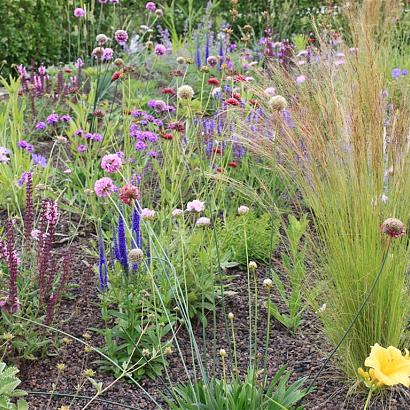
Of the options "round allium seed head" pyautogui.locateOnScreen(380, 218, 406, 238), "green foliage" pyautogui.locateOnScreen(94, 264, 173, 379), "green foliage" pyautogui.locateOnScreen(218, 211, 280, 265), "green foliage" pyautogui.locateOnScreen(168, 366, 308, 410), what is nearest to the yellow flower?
"round allium seed head" pyautogui.locateOnScreen(380, 218, 406, 238)

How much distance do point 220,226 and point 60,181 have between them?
1113mm

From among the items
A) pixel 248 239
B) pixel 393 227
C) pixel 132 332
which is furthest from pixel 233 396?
pixel 248 239

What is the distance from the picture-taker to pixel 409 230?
2.93m

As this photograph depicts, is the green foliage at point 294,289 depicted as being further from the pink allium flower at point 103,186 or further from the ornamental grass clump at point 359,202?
the pink allium flower at point 103,186

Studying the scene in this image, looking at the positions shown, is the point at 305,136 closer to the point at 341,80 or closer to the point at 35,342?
the point at 341,80

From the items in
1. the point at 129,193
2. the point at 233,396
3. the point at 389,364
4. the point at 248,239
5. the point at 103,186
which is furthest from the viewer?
the point at 248,239

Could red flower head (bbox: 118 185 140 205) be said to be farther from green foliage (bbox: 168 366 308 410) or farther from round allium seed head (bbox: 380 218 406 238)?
round allium seed head (bbox: 380 218 406 238)

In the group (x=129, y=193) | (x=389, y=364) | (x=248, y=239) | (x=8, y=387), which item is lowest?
(x=248, y=239)

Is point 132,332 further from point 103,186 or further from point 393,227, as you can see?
point 393,227

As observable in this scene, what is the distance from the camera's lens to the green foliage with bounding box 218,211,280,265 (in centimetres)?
306

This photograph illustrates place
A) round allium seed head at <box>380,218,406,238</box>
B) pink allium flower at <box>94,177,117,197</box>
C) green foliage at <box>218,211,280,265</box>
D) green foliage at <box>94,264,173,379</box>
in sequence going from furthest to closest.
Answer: green foliage at <box>218,211,280,265</box> < green foliage at <box>94,264,173,379</box> < pink allium flower at <box>94,177,117,197</box> < round allium seed head at <box>380,218,406,238</box>

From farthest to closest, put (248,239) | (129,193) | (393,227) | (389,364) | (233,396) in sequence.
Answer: (248,239) → (233,396) → (129,193) → (393,227) → (389,364)

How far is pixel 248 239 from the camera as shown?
312 centimetres

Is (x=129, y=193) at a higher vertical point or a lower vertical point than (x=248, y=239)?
higher
